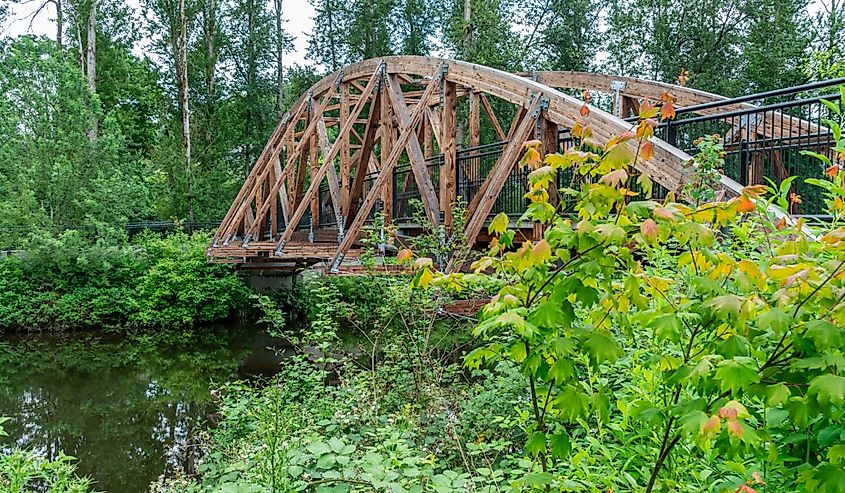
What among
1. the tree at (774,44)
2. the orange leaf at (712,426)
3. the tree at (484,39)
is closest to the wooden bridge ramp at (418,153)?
the orange leaf at (712,426)

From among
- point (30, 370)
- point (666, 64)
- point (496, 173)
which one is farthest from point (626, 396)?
point (666, 64)

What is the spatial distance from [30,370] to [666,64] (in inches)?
948

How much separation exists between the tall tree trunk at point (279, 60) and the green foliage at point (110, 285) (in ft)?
37.3

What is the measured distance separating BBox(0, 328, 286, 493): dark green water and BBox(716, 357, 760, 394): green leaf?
7.67 metres

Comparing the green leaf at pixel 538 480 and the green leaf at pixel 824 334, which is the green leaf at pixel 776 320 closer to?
the green leaf at pixel 824 334

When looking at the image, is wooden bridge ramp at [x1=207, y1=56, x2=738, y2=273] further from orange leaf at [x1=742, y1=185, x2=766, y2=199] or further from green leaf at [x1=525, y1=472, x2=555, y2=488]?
green leaf at [x1=525, y1=472, x2=555, y2=488]

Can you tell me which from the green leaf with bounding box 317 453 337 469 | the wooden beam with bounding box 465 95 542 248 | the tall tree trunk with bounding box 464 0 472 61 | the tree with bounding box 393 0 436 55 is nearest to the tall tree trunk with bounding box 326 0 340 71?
the tree with bounding box 393 0 436 55

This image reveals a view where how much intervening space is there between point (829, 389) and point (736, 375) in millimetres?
202

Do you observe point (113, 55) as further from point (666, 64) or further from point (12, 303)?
point (666, 64)

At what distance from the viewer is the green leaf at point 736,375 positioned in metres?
1.56

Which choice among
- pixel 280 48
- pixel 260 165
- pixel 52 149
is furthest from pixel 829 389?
pixel 280 48

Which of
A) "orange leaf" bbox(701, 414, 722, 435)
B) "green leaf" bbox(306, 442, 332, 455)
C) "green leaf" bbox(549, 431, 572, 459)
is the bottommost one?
"green leaf" bbox(306, 442, 332, 455)

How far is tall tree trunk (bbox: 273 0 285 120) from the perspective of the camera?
2888 centimetres

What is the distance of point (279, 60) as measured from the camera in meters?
29.4
